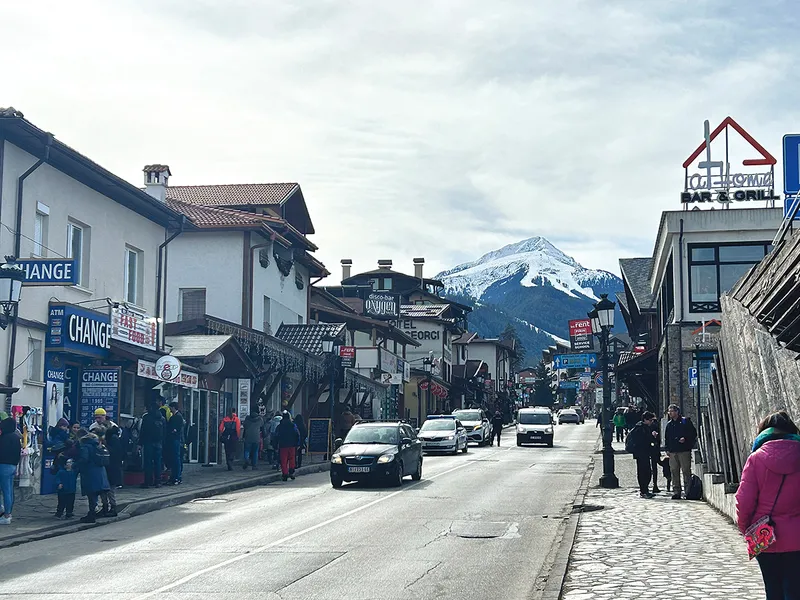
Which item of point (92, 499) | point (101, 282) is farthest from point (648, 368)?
point (92, 499)

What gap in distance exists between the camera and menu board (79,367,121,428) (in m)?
22.6

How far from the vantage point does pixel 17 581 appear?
1111cm

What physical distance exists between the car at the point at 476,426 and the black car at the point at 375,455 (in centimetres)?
2387

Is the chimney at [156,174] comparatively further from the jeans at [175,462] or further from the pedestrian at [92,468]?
the pedestrian at [92,468]

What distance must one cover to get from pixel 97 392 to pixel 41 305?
2534 millimetres

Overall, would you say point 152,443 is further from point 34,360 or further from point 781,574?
point 781,574

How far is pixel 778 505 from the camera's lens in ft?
21.4

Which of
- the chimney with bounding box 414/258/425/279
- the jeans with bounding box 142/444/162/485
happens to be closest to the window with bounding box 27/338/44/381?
the jeans with bounding box 142/444/162/485

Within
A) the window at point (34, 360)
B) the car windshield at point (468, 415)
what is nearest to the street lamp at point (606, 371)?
the window at point (34, 360)

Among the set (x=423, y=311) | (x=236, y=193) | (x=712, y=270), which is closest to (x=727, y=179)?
(x=712, y=270)

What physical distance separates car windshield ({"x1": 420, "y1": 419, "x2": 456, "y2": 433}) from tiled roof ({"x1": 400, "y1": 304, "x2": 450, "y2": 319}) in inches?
1556

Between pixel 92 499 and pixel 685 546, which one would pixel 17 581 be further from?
pixel 685 546

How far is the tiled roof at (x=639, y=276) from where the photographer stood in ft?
182

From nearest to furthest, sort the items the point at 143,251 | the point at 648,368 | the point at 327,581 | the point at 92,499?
the point at 327,581
the point at 92,499
the point at 143,251
the point at 648,368
